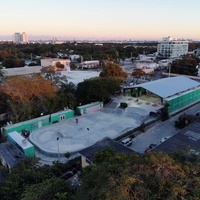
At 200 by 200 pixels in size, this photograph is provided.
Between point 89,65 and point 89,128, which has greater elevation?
point 89,65

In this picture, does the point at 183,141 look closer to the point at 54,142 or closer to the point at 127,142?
the point at 127,142

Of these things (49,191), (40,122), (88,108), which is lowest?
(40,122)

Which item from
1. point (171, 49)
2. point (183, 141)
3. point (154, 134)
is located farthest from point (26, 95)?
point (171, 49)

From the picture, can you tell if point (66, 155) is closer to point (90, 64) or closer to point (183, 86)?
point (183, 86)

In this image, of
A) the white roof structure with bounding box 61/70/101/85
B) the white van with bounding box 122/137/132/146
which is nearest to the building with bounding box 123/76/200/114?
the white van with bounding box 122/137/132/146

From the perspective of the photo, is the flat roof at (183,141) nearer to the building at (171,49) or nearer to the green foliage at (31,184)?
the green foliage at (31,184)
